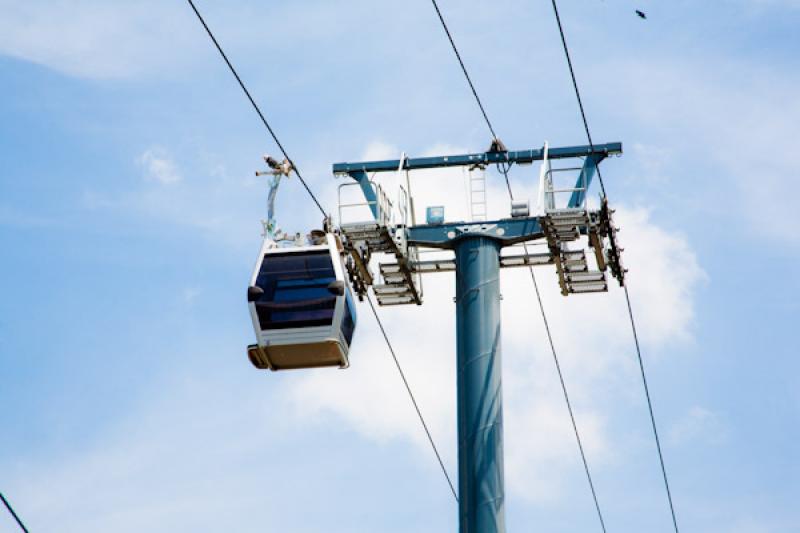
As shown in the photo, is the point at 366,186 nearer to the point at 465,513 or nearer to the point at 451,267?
the point at 451,267

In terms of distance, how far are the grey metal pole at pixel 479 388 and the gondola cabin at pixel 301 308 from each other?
84.2 inches

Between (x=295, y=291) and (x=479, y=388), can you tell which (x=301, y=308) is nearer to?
(x=295, y=291)

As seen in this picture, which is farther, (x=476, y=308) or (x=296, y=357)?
(x=476, y=308)

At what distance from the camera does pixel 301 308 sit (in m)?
25.2

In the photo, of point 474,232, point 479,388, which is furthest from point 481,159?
point 479,388

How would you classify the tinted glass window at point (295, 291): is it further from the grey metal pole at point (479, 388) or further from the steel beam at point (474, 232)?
the grey metal pole at point (479, 388)

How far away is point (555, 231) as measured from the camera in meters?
26.9

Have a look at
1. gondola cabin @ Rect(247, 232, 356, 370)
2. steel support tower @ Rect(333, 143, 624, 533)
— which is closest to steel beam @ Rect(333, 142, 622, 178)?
steel support tower @ Rect(333, 143, 624, 533)

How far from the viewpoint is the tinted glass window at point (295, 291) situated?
25.2m

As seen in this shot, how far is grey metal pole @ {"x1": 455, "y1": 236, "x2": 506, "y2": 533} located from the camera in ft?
85.7

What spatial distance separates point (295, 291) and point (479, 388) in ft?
11.1

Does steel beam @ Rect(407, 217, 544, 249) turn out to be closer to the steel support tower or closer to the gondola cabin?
the steel support tower

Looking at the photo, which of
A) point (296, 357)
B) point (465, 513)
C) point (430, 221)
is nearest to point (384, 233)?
point (430, 221)

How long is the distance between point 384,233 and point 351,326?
194cm
